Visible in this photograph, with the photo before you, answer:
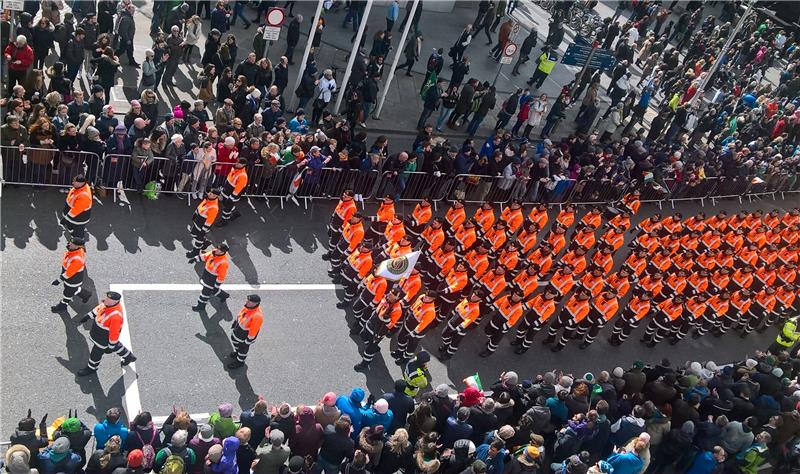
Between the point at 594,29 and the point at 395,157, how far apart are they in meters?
15.8

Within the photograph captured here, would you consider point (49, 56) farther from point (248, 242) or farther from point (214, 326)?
point (214, 326)

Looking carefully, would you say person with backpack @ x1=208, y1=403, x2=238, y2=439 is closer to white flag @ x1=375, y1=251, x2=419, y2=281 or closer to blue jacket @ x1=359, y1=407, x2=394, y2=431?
blue jacket @ x1=359, y1=407, x2=394, y2=431

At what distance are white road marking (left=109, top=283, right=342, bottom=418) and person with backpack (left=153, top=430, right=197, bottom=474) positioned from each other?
1957 millimetres

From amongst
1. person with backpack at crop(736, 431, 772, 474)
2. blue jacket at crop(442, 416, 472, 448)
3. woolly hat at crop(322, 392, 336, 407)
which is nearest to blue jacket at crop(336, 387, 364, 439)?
woolly hat at crop(322, 392, 336, 407)

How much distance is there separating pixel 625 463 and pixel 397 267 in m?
4.55

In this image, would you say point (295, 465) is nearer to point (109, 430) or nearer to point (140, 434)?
point (140, 434)

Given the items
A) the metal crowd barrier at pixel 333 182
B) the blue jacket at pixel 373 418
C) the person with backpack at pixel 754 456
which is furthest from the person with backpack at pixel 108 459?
the person with backpack at pixel 754 456

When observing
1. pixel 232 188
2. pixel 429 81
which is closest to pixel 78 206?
pixel 232 188

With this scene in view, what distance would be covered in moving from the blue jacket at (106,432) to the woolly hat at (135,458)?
524mm

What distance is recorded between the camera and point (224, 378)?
1220 cm

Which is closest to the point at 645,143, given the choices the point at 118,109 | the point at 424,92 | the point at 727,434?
the point at 424,92

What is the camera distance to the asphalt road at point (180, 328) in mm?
11367

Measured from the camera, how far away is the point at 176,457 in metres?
9.12

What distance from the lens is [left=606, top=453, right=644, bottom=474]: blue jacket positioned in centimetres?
1119
